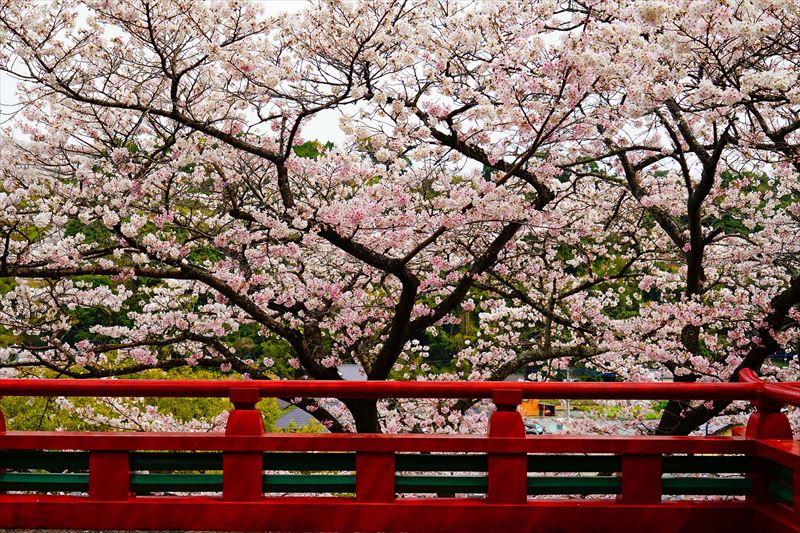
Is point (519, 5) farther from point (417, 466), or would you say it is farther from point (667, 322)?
point (417, 466)

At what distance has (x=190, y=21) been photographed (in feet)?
27.1

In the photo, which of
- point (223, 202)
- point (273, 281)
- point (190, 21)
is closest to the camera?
point (190, 21)

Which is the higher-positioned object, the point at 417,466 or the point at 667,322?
the point at 667,322

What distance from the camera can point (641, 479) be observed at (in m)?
5.41

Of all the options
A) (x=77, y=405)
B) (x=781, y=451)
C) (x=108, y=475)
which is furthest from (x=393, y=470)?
(x=77, y=405)

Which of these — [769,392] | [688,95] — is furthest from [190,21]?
[769,392]

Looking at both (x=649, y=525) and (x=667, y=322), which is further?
(x=667, y=322)

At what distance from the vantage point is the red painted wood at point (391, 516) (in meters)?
5.32

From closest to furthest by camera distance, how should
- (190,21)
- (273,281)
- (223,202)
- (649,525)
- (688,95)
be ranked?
1. (649,525)
2. (688,95)
3. (190,21)
4. (223,202)
5. (273,281)

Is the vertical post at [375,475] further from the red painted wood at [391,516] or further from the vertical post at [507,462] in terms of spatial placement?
the vertical post at [507,462]

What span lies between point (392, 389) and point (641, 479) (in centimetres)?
176

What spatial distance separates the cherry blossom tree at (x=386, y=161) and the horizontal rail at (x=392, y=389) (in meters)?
2.64

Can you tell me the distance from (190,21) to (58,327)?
528 centimetres

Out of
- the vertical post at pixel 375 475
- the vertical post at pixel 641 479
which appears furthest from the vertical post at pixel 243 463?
the vertical post at pixel 641 479
